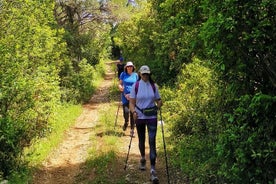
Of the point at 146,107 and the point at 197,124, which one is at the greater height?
the point at 146,107

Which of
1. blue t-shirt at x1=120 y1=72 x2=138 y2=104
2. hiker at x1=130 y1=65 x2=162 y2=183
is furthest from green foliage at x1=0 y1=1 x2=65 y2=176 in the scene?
hiker at x1=130 y1=65 x2=162 y2=183

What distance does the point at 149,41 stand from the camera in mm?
22922

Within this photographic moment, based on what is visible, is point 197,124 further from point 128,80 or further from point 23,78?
point 23,78

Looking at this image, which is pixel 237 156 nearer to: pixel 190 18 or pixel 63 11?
pixel 190 18

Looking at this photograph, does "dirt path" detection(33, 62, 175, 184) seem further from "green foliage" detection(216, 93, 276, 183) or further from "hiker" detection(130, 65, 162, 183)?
"green foliage" detection(216, 93, 276, 183)

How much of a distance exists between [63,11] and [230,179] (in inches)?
725

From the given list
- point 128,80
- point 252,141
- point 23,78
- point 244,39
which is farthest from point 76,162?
point 244,39

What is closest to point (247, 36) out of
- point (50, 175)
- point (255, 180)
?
point (255, 180)

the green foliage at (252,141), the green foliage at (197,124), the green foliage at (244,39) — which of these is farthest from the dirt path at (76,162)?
the green foliage at (244,39)

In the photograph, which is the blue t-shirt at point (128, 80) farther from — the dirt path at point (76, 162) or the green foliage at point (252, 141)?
the green foliage at point (252, 141)

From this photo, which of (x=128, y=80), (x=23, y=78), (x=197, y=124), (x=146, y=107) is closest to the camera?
(x=146, y=107)

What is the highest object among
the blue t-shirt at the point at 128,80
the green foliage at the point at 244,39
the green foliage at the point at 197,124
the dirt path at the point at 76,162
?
the green foliage at the point at 244,39

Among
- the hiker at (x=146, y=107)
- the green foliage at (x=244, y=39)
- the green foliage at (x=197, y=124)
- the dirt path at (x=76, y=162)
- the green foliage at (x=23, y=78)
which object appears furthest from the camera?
the green foliage at (x=23, y=78)

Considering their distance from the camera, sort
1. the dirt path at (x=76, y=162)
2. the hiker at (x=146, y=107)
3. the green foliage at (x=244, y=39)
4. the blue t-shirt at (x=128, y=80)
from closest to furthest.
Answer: the green foliage at (x=244, y=39) → the hiker at (x=146, y=107) → the dirt path at (x=76, y=162) → the blue t-shirt at (x=128, y=80)
